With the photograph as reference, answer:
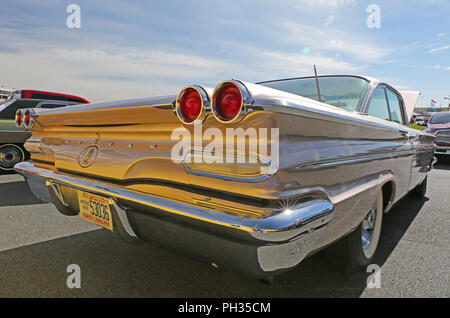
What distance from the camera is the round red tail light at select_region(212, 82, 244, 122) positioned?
1.43 metres

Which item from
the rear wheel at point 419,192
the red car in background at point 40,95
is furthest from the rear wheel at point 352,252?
the red car in background at point 40,95

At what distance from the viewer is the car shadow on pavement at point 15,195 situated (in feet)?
13.8

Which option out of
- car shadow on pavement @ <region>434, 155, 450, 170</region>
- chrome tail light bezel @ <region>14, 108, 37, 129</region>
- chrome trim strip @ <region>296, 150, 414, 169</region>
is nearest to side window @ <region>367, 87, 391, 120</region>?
chrome trim strip @ <region>296, 150, 414, 169</region>

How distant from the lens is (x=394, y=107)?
342 centimetres

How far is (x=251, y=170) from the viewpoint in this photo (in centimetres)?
140

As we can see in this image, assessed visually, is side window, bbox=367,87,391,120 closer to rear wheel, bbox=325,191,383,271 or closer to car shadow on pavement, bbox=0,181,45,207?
rear wheel, bbox=325,191,383,271

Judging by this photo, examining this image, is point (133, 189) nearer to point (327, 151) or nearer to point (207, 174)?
point (207, 174)

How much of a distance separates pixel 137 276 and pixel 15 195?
3.35 meters

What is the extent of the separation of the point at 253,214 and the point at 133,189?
806mm

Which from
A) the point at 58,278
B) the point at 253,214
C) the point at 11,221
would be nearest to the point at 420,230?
the point at 253,214

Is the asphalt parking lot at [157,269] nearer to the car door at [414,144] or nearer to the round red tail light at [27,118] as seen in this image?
the car door at [414,144]

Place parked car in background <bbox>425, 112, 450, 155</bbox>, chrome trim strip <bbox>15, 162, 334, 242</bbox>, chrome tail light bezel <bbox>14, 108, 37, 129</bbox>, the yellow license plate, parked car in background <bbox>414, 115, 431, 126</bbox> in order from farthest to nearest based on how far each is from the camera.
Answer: parked car in background <bbox>414, 115, 431, 126</bbox>
parked car in background <bbox>425, 112, 450, 155</bbox>
chrome tail light bezel <bbox>14, 108, 37, 129</bbox>
the yellow license plate
chrome trim strip <bbox>15, 162, 334, 242</bbox>

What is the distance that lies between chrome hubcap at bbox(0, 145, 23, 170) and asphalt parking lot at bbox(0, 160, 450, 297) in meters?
3.48

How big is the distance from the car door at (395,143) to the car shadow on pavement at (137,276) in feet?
2.49
